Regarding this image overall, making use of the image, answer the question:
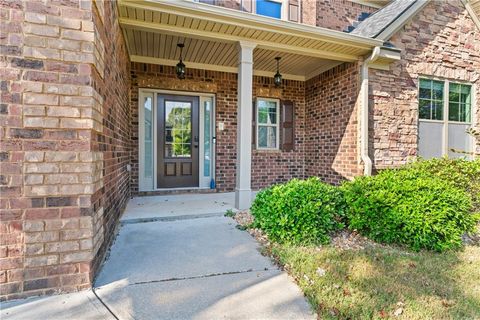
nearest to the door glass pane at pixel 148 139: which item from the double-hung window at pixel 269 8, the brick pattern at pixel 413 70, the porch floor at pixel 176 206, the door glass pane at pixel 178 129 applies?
the door glass pane at pixel 178 129

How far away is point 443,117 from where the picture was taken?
5625 millimetres

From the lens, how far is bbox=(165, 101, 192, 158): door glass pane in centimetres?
560

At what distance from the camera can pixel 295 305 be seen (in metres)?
1.87

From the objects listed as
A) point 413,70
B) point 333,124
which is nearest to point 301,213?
point 333,124

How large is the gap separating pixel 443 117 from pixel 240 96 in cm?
462

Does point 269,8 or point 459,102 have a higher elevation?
point 269,8

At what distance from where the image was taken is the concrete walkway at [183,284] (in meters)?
1.72

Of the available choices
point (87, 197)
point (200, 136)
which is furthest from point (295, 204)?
point (200, 136)

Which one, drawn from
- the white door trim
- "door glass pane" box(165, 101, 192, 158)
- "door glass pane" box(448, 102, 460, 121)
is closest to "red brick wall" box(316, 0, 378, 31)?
"door glass pane" box(448, 102, 460, 121)

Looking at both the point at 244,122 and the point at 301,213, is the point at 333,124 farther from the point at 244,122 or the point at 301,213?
the point at 301,213

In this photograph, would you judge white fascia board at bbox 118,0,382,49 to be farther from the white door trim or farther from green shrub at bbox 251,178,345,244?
green shrub at bbox 251,178,345,244

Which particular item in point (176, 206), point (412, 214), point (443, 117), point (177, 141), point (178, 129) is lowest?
point (176, 206)

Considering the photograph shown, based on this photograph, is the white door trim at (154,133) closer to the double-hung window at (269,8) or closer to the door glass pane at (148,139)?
the door glass pane at (148,139)

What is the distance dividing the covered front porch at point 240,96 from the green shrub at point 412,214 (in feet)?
5.80
